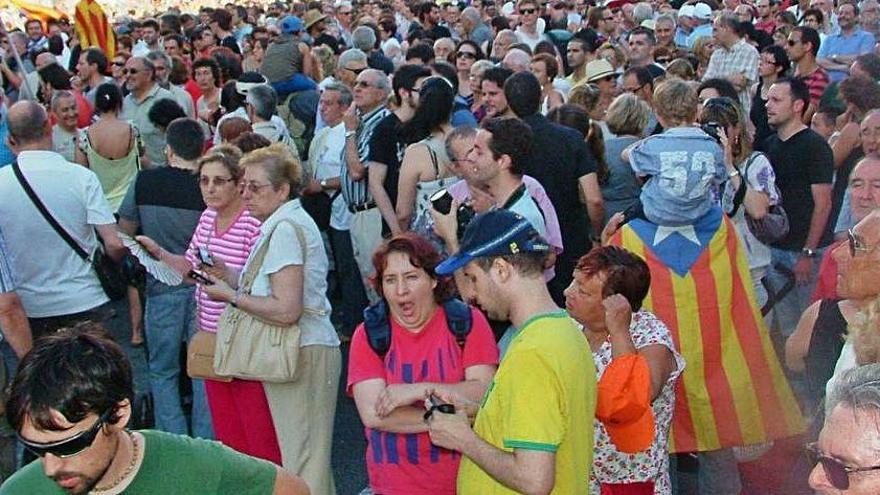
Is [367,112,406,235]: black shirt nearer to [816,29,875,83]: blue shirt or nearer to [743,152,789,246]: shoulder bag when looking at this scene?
[743,152,789,246]: shoulder bag

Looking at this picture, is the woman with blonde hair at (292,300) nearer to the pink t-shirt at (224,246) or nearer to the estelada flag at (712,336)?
the pink t-shirt at (224,246)

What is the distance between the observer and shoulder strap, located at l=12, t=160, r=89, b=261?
5477 millimetres

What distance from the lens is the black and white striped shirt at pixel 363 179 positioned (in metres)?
6.82

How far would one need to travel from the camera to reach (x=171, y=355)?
586 centimetres

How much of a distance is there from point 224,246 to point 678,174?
2007 millimetres

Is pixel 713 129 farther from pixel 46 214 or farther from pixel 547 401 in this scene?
pixel 46 214

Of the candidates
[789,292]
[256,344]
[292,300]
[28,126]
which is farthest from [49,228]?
[789,292]

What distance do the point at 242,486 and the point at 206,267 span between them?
7.01 feet

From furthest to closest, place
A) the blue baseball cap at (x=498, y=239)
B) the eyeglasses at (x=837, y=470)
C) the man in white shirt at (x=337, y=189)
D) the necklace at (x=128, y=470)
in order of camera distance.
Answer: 1. the man in white shirt at (x=337, y=189)
2. the blue baseball cap at (x=498, y=239)
3. the necklace at (x=128, y=470)
4. the eyeglasses at (x=837, y=470)

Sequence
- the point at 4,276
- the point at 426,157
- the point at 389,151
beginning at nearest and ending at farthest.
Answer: the point at 4,276 < the point at 426,157 < the point at 389,151

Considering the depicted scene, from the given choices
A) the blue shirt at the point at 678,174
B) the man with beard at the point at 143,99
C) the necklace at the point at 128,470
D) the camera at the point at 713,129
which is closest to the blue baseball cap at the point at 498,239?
the necklace at the point at 128,470

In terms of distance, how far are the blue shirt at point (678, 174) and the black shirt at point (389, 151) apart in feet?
6.10

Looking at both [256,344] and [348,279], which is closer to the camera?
[256,344]

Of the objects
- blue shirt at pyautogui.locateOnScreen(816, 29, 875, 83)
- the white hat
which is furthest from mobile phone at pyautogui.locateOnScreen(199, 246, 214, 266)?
the white hat
